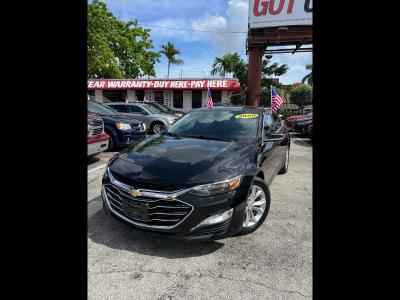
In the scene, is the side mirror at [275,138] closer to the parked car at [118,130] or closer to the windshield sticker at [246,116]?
the windshield sticker at [246,116]

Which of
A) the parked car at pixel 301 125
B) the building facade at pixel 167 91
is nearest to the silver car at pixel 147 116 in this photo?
the parked car at pixel 301 125

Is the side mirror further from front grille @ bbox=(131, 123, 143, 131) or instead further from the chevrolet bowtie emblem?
front grille @ bbox=(131, 123, 143, 131)

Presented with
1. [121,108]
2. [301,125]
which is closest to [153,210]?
[121,108]

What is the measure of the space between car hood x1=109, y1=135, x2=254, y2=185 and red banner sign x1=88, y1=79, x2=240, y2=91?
15.6 metres

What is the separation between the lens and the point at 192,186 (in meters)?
2.53

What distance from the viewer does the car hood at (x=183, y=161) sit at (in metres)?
2.62

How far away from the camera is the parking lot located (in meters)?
2.15

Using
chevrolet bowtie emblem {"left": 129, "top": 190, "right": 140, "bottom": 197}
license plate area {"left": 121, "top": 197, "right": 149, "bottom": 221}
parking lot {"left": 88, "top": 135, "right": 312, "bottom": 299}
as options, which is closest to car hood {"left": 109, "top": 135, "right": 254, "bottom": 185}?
chevrolet bowtie emblem {"left": 129, "top": 190, "right": 140, "bottom": 197}

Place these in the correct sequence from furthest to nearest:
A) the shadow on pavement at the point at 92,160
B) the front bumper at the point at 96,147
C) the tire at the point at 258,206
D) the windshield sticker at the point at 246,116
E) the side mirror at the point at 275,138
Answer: the shadow on pavement at the point at 92,160
the front bumper at the point at 96,147
the windshield sticker at the point at 246,116
the side mirror at the point at 275,138
the tire at the point at 258,206

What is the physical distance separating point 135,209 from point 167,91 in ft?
63.2

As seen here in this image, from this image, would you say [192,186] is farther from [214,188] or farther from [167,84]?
[167,84]

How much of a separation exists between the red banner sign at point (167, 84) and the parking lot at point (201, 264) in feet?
52.5
